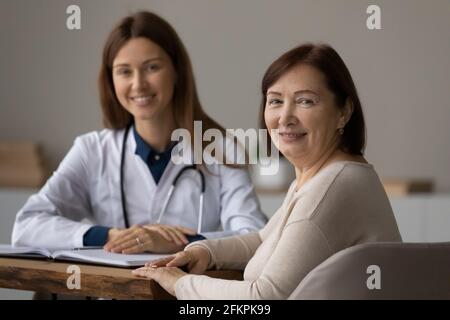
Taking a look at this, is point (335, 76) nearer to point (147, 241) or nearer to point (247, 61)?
point (147, 241)

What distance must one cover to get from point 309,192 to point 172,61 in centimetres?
98

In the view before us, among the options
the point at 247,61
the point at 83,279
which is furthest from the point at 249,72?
the point at 83,279

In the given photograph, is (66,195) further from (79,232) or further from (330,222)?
(330,222)

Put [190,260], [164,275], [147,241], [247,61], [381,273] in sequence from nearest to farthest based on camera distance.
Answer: [381,273], [164,275], [190,260], [147,241], [247,61]

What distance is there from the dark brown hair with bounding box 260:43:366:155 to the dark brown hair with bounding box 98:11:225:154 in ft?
2.34

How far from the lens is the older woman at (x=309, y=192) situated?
1.28m

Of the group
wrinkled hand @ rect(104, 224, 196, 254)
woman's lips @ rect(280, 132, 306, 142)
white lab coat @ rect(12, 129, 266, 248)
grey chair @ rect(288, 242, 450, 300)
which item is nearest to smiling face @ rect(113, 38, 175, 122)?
white lab coat @ rect(12, 129, 266, 248)

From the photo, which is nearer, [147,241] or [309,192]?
[309,192]

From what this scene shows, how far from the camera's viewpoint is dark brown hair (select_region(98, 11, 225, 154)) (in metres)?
2.17

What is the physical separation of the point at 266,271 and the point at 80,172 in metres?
1.02

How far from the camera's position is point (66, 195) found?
2.15 metres

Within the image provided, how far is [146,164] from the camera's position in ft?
7.15

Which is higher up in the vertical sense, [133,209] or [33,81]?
[33,81]
